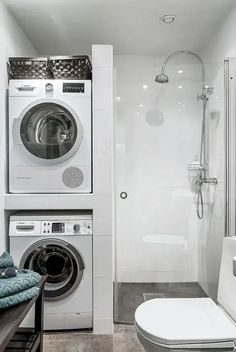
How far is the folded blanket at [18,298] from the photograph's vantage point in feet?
4.49

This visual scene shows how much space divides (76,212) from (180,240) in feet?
3.59

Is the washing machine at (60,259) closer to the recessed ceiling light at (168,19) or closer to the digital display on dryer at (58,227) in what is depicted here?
the digital display on dryer at (58,227)

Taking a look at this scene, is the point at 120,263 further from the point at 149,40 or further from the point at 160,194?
the point at 149,40

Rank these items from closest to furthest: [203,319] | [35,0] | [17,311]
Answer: [17,311] < [203,319] < [35,0]

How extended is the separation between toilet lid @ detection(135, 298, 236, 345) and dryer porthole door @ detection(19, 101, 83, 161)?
52.1 inches

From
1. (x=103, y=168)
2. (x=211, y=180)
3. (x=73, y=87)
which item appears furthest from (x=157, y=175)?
(x=73, y=87)

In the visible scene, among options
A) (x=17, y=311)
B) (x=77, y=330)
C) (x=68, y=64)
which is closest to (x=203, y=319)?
(x=17, y=311)

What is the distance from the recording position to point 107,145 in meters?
2.41

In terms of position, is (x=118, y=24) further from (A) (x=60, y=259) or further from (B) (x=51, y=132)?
(A) (x=60, y=259)

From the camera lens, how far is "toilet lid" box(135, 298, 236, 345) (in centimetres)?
149

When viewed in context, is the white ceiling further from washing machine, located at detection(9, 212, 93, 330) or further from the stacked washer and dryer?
washing machine, located at detection(9, 212, 93, 330)

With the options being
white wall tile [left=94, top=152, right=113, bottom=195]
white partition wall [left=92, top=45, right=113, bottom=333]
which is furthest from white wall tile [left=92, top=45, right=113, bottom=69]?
white wall tile [left=94, top=152, right=113, bottom=195]

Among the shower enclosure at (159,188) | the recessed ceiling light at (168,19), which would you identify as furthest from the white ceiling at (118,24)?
the shower enclosure at (159,188)

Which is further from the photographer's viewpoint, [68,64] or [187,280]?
[187,280]
